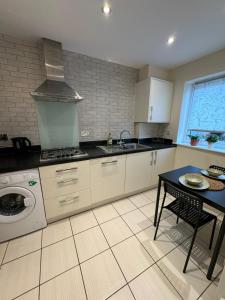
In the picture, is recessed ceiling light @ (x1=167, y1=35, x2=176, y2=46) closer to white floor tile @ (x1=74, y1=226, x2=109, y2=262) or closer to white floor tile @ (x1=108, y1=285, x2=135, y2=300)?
white floor tile @ (x1=74, y1=226, x2=109, y2=262)

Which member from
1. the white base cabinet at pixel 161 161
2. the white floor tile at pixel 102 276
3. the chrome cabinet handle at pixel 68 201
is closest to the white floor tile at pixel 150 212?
the white base cabinet at pixel 161 161

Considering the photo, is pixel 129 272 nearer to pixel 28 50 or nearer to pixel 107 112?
pixel 107 112

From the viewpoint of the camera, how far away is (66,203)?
1.76 metres

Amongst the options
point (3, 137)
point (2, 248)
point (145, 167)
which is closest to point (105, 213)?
point (145, 167)

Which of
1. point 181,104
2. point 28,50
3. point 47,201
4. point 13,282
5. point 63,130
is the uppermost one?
point 28,50

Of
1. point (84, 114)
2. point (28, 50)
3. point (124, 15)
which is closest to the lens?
point (124, 15)

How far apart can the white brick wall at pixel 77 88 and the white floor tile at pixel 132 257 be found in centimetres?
168

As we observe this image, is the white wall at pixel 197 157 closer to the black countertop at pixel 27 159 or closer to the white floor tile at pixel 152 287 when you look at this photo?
the black countertop at pixel 27 159

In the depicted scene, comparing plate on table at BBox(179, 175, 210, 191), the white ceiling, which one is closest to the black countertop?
plate on table at BBox(179, 175, 210, 191)

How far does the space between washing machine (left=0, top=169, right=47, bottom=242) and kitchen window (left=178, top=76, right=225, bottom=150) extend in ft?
8.76

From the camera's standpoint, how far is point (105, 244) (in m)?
1.48

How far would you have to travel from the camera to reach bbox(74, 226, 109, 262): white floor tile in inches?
54.2

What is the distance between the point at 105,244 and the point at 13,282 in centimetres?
86

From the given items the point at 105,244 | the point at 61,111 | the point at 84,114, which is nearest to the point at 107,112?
the point at 84,114
